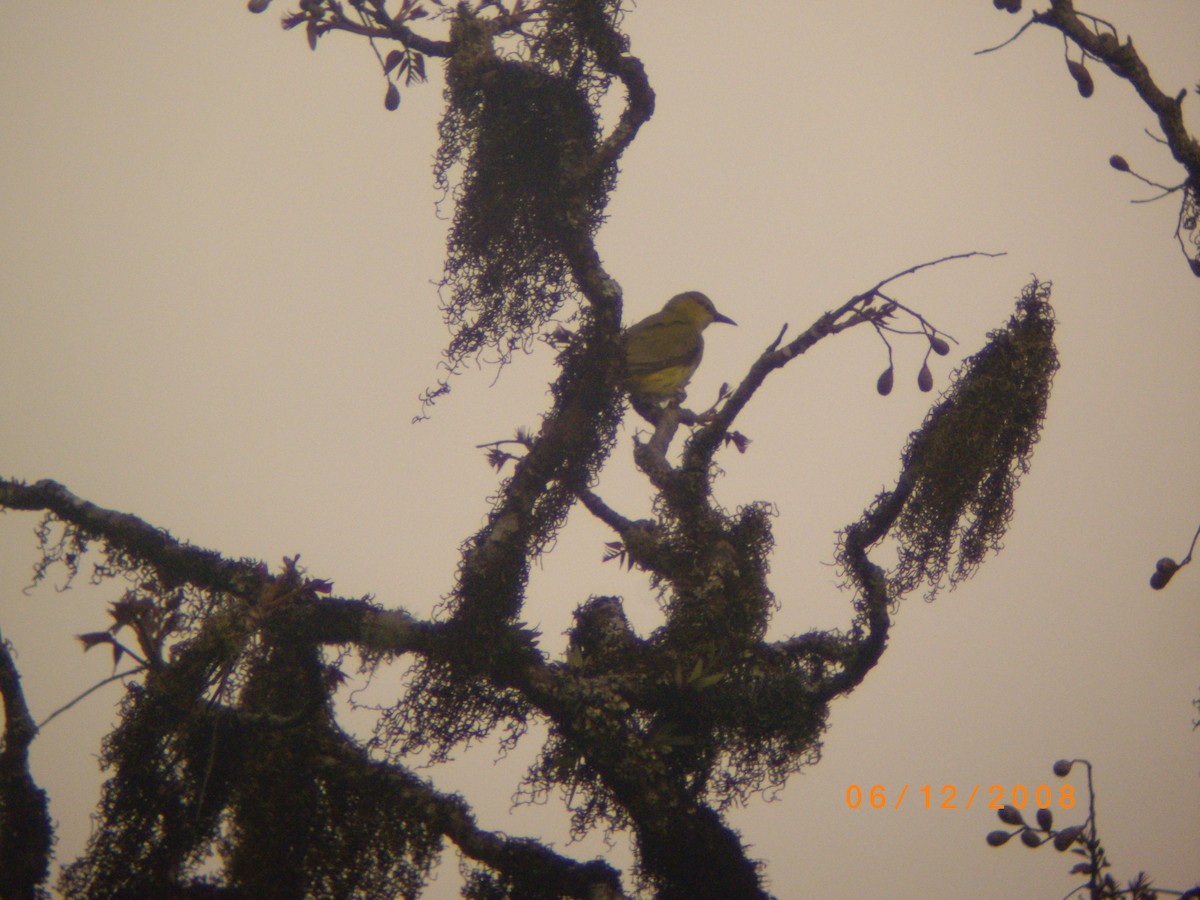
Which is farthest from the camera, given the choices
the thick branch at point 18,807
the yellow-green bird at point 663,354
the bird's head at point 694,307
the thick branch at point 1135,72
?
the bird's head at point 694,307

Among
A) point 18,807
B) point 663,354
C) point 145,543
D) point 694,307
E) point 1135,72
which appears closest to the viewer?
point 1135,72

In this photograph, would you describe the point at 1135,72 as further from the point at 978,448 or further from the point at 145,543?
the point at 145,543

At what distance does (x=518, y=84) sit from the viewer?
4277mm

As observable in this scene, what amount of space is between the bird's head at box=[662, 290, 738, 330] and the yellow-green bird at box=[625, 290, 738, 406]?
23 cm

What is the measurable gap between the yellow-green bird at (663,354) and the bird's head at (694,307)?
0.77 feet

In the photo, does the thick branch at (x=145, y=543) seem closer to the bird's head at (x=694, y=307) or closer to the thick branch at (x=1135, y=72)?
the thick branch at (x=1135, y=72)

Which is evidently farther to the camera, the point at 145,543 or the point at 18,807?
the point at 145,543

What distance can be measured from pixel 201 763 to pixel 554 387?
Result: 2.09m

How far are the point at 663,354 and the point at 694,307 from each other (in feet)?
3.44

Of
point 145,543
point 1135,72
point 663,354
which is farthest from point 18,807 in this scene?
point 1135,72

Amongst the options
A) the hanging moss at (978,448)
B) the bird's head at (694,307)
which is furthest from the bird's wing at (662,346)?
the hanging moss at (978,448)

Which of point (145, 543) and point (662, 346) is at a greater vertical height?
point (662, 346)

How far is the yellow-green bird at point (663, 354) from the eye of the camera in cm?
561

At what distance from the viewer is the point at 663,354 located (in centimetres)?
573
